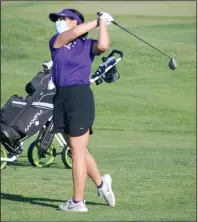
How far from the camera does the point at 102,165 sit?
11859mm

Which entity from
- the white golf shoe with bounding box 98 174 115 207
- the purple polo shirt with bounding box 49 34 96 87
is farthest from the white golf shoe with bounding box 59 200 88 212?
the purple polo shirt with bounding box 49 34 96 87

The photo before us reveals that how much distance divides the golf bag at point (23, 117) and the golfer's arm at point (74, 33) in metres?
3.04

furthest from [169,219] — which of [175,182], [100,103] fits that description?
[100,103]

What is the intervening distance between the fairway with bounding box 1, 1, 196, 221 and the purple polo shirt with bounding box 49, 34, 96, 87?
109 centimetres

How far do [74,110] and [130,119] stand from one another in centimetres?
1137

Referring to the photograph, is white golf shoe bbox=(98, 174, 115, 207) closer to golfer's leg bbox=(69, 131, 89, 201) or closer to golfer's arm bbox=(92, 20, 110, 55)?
golfer's leg bbox=(69, 131, 89, 201)

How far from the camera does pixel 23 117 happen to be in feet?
37.7

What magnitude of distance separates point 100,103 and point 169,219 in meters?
13.5

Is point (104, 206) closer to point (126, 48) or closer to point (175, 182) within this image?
point (175, 182)

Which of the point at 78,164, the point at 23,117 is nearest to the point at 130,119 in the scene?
the point at 23,117

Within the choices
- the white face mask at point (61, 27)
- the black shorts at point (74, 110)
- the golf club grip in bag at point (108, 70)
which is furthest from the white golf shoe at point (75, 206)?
the golf club grip in bag at point (108, 70)

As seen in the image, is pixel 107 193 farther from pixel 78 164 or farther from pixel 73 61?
pixel 73 61

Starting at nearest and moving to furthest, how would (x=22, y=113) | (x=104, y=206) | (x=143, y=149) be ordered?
(x=104, y=206), (x=22, y=113), (x=143, y=149)

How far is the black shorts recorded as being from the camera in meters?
8.48
